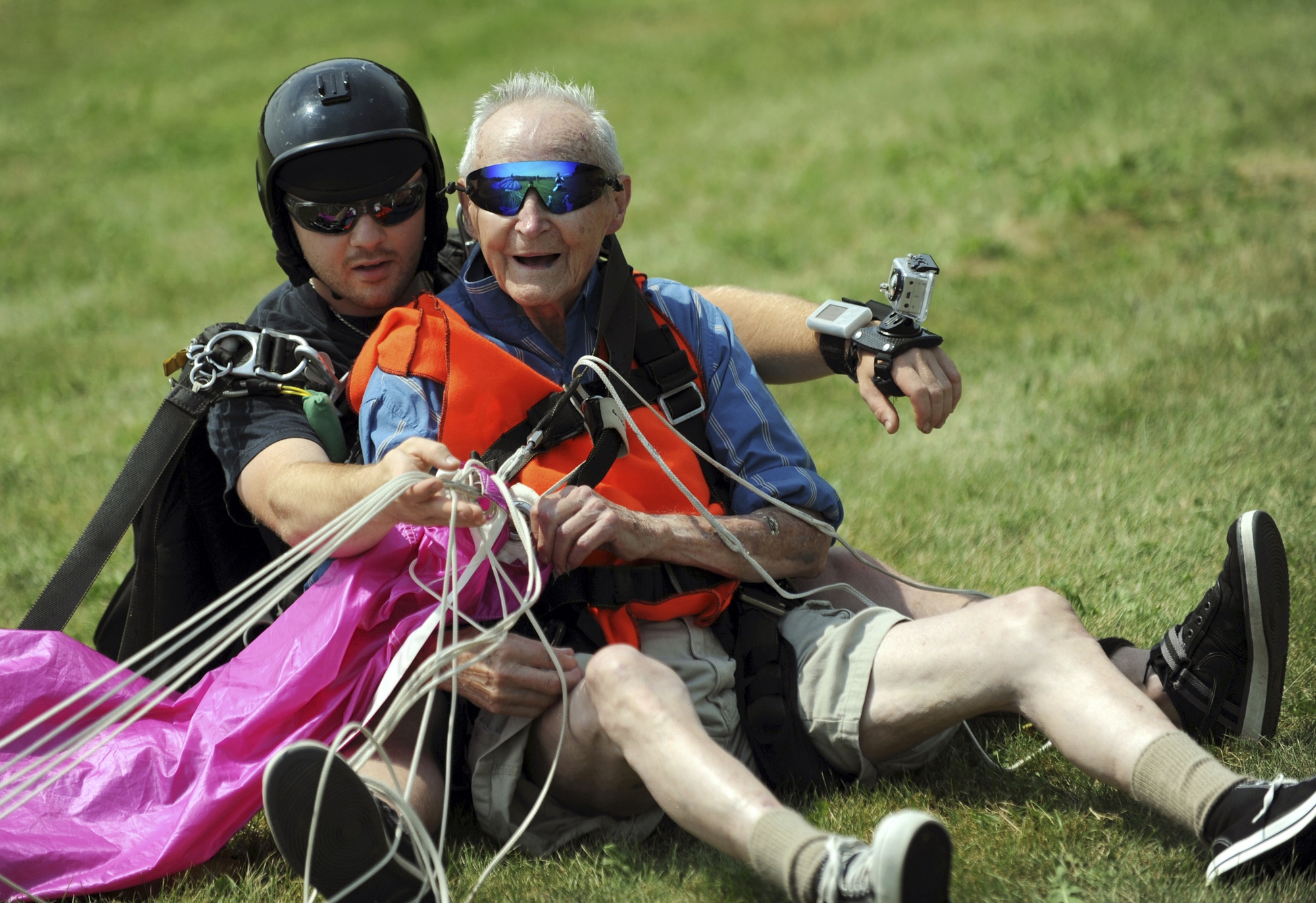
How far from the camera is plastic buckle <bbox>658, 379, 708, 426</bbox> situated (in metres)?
3.71

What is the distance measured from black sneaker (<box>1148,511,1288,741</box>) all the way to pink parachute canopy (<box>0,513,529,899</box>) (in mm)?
1826

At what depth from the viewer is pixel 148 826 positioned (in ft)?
11.0

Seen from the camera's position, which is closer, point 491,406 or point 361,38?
point 491,406

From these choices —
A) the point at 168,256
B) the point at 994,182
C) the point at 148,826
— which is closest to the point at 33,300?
the point at 168,256

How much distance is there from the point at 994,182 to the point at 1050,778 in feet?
25.5

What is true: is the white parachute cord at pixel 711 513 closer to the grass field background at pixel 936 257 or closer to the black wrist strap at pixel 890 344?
the grass field background at pixel 936 257

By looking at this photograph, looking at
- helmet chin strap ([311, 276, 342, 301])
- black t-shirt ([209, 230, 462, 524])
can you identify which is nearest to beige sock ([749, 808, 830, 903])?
black t-shirt ([209, 230, 462, 524])

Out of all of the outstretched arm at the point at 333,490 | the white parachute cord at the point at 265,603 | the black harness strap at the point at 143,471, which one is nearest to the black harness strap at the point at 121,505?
the black harness strap at the point at 143,471

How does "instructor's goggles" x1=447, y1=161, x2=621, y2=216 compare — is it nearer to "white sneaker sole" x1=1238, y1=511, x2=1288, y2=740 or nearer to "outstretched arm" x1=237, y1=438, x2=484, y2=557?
"outstretched arm" x1=237, y1=438, x2=484, y2=557

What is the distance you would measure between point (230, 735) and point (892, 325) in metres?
2.22

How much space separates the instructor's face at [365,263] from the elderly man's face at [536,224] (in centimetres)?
56

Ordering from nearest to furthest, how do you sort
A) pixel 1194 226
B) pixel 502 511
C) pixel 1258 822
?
pixel 1258 822, pixel 502 511, pixel 1194 226

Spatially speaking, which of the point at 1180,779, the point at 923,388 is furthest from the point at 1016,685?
the point at 923,388

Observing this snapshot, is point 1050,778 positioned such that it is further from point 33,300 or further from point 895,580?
point 33,300
